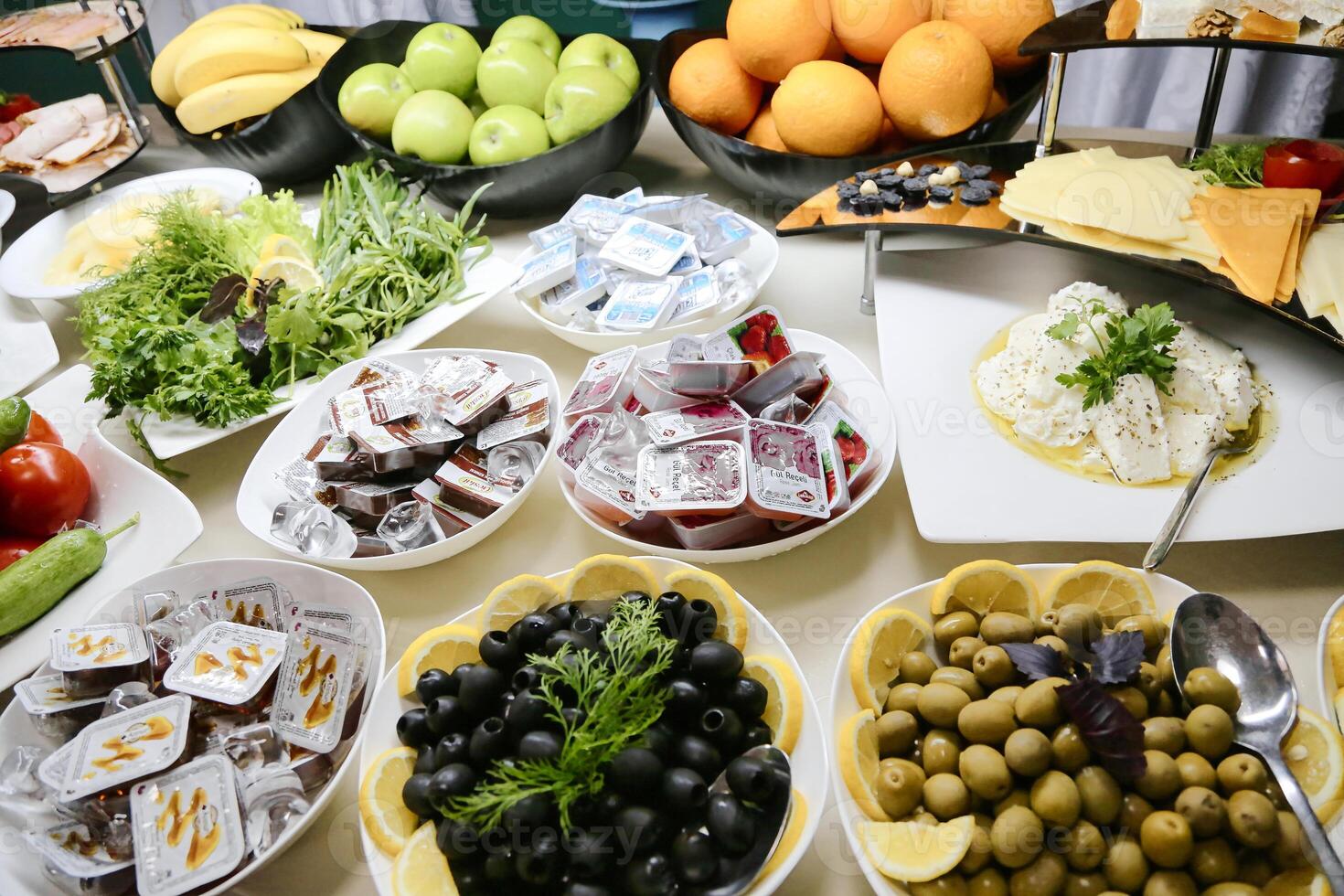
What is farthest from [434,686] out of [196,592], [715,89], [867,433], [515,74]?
[515,74]

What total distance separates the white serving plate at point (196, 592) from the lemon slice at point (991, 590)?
618 millimetres

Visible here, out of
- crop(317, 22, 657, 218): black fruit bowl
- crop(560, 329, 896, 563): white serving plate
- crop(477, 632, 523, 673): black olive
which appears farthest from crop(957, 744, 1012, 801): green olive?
crop(317, 22, 657, 218): black fruit bowl

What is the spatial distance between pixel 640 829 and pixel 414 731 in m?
0.26

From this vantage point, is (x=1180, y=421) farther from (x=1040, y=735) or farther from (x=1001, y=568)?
(x=1040, y=735)

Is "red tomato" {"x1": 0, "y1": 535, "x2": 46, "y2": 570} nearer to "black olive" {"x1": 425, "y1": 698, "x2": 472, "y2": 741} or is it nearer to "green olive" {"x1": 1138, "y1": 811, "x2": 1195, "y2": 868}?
"black olive" {"x1": 425, "y1": 698, "x2": 472, "y2": 741}

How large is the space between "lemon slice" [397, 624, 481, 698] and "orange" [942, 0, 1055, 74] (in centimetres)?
131

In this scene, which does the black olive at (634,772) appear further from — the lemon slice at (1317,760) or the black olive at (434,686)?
the lemon slice at (1317,760)

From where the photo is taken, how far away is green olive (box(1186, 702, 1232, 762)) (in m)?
0.76

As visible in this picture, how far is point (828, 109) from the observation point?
57.6 inches

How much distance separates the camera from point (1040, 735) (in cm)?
76

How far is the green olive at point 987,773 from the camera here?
76 cm

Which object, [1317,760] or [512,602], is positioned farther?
[512,602]

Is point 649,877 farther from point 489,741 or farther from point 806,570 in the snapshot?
point 806,570

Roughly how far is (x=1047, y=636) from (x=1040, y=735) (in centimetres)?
14
